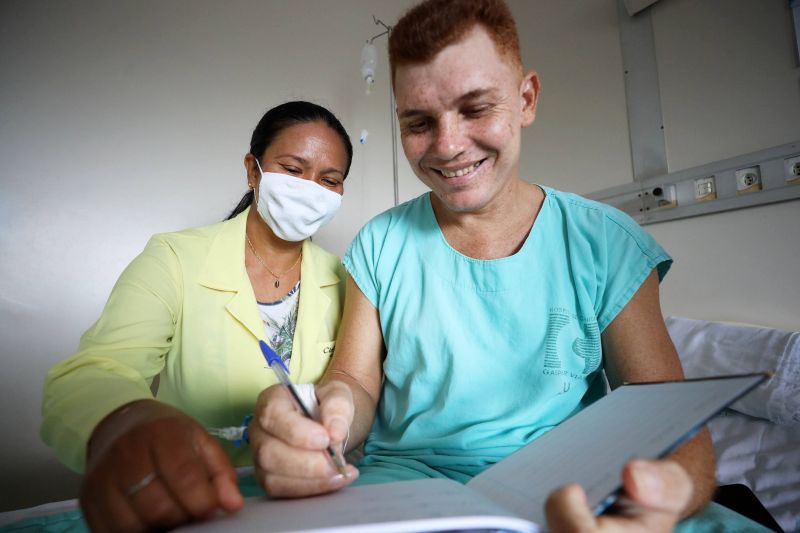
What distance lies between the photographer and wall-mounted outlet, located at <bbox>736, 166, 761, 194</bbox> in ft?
4.42

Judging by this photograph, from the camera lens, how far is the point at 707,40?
1487mm

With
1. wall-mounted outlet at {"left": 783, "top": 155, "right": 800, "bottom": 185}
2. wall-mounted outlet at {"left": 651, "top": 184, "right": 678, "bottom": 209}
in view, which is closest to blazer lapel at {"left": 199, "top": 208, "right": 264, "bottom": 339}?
wall-mounted outlet at {"left": 651, "top": 184, "right": 678, "bottom": 209}

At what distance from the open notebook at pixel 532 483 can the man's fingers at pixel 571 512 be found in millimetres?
14

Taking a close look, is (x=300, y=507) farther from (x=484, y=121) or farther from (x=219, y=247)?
(x=219, y=247)

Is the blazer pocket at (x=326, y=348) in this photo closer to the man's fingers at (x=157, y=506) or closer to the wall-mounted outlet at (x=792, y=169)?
the man's fingers at (x=157, y=506)

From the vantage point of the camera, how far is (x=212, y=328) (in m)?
1.07

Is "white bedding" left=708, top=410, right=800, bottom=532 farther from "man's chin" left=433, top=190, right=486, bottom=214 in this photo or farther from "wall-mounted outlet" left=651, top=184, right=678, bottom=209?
"man's chin" left=433, top=190, right=486, bottom=214

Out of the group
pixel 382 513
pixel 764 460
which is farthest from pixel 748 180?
pixel 382 513

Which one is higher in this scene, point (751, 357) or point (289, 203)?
point (289, 203)

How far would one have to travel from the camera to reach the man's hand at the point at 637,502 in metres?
0.35

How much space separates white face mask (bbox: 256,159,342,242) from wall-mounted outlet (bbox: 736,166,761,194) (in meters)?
1.28

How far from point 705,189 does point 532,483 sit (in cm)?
141

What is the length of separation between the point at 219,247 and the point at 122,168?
35.1 inches

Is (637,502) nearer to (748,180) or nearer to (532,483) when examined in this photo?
(532,483)
